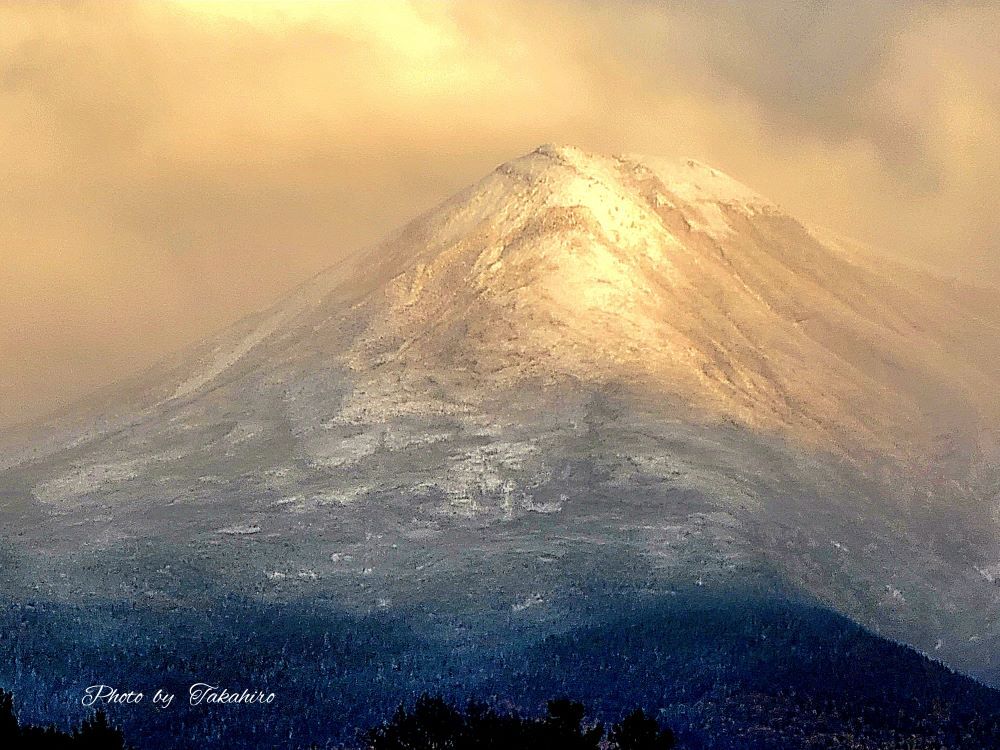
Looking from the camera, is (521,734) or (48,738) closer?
(48,738)

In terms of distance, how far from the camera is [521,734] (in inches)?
4326

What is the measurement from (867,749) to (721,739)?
15916mm

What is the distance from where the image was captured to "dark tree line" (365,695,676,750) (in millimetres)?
107000

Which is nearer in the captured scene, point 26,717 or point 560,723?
point 560,723

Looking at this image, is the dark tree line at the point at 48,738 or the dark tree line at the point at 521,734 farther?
the dark tree line at the point at 521,734

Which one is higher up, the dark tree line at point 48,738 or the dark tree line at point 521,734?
the dark tree line at point 521,734

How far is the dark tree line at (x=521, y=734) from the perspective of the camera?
107 meters

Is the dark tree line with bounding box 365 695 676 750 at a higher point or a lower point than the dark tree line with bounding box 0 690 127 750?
higher

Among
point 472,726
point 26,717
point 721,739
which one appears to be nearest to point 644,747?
point 472,726

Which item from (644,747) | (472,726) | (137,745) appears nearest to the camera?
(644,747)

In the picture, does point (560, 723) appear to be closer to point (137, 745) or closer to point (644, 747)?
point (644, 747)

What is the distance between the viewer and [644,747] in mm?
106688

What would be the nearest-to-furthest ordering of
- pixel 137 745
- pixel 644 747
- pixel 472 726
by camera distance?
1. pixel 644 747
2. pixel 472 726
3. pixel 137 745

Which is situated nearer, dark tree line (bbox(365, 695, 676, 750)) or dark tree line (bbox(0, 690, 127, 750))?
dark tree line (bbox(0, 690, 127, 750))
